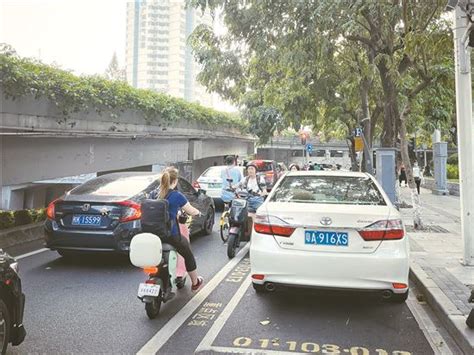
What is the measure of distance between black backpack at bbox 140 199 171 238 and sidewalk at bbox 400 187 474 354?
301 centimetres

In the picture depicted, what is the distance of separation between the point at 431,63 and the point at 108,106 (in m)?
8.38

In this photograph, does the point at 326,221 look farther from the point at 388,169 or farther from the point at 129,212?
the point at 388,169

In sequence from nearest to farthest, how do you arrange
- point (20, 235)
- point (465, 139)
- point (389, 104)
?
point (465, 139), point (20, 235), point (389, 104)

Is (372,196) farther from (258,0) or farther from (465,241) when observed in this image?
(258,0)

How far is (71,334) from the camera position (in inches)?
162

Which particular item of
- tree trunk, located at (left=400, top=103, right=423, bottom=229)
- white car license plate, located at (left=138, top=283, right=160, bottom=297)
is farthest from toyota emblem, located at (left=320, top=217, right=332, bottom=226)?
tree trunk, located at (left=400, top=103, right=423, bottom=229)

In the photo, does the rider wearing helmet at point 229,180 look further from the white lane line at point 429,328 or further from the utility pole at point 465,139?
the white lane line at point 429,328

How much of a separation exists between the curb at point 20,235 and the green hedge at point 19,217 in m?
0.12

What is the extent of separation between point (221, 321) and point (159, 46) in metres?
101

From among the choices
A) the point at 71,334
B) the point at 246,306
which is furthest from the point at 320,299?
the point at 71,334

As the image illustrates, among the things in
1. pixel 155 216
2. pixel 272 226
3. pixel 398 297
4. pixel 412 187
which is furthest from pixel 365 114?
pixel 155 216

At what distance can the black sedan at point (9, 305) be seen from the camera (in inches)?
130

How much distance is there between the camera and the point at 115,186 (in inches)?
279

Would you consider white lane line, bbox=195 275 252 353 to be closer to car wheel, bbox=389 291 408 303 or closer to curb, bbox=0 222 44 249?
car wheel, bbox=389 291 408 303
